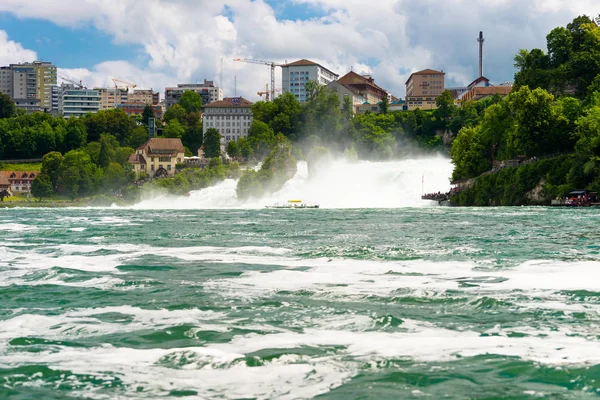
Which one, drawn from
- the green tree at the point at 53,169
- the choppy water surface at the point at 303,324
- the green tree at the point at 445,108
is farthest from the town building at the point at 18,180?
the choppy water surface at the point at 303,324

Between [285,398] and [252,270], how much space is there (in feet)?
47.3

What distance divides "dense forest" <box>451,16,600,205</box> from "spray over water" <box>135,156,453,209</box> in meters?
8.71

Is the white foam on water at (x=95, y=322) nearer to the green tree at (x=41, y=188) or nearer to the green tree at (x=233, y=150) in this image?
the green tree at (x=41, y=188)

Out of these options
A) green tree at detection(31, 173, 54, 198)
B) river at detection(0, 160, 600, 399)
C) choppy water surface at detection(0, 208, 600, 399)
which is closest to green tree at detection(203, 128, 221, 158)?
green tree at detection(31, 173, 54, 198)

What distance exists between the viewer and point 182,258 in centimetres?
3041

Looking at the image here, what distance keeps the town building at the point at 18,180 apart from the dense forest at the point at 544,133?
106386 mm

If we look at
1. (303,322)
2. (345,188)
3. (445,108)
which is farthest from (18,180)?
(303,322)

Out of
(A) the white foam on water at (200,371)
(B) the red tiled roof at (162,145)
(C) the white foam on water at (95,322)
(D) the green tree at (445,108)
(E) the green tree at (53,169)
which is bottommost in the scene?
(A) the white foam on water at (200,371)

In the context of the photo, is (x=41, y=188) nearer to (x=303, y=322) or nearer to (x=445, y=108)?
(x=445, y=108)

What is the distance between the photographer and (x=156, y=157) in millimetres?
184375

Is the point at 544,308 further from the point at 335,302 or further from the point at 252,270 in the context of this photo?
the point at 252,270

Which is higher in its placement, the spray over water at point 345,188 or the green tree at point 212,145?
the green tree at point 212,145

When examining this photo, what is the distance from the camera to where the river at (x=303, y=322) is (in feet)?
40.7

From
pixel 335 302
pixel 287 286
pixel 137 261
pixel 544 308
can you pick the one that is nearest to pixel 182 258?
pixel 137 261
